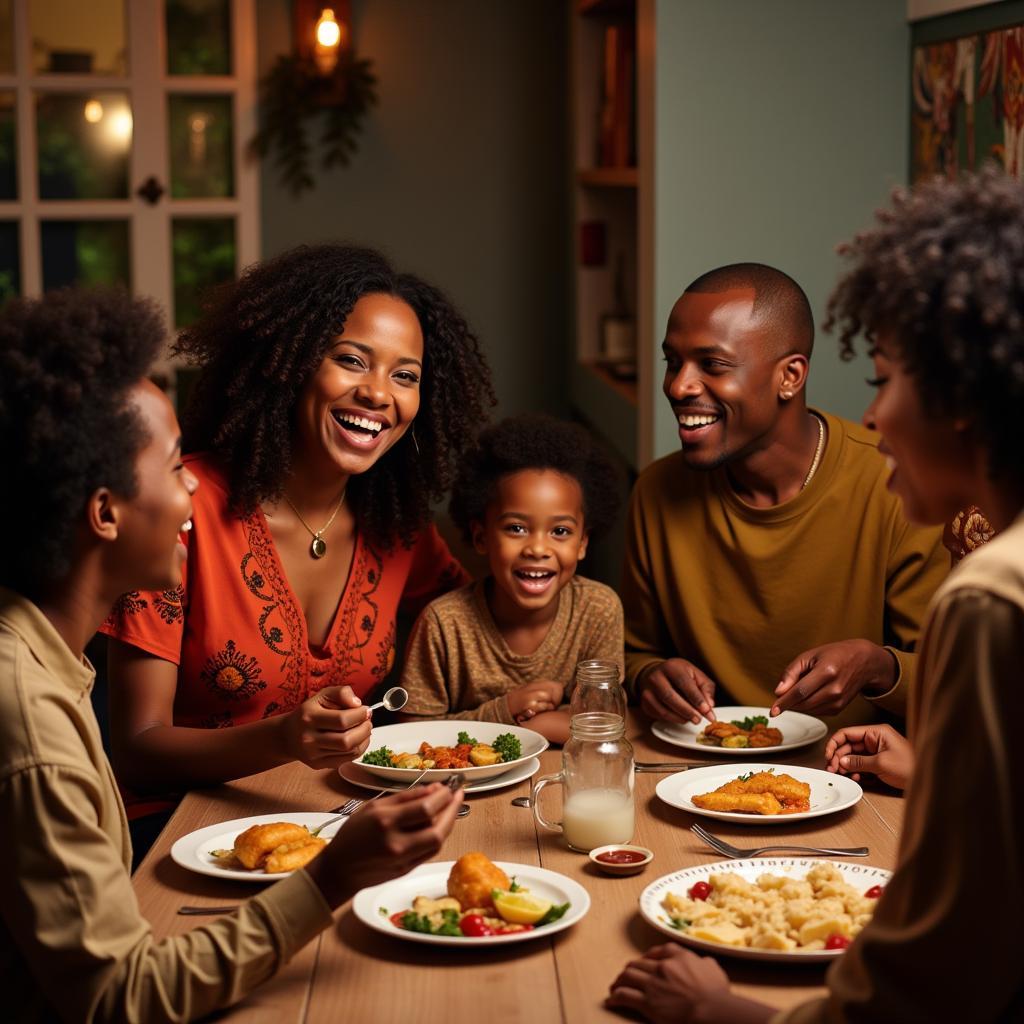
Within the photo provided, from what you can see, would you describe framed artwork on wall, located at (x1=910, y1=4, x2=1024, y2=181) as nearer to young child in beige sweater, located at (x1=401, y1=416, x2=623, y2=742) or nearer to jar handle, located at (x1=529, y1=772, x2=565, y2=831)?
young child in beige sweater, located at (x1=401, y1=416, x2=623, y2=742)

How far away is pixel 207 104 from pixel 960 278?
14.3ft

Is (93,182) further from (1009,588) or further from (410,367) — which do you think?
(1009,588)

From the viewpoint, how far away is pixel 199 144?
4930 millimetres

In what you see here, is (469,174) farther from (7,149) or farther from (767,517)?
(767,517)

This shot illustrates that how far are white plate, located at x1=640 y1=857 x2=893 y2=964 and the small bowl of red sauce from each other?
56mm

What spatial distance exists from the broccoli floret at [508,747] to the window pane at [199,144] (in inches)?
139

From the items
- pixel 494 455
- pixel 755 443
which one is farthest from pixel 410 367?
pixel 755 443

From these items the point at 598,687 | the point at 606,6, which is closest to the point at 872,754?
the point at 598,687

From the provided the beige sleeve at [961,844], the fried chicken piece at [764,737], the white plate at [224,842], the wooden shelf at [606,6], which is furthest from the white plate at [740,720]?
the wooden shelf at [606,6]

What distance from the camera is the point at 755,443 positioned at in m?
2.31

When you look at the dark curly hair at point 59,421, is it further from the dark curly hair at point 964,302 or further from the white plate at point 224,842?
the dark curly hair at point 964,302

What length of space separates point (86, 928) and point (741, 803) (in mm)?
853

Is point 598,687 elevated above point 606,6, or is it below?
below

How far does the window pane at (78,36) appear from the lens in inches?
186
